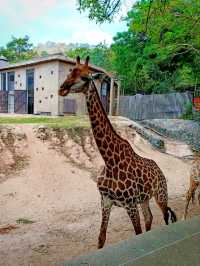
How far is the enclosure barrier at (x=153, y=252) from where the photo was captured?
6.61 feet

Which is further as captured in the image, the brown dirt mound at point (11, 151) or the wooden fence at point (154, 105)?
the wooden fence at point (154, 105)

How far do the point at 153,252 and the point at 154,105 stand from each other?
1802 centimetres

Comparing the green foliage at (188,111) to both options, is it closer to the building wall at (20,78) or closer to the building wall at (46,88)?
the building wall at (46,88)

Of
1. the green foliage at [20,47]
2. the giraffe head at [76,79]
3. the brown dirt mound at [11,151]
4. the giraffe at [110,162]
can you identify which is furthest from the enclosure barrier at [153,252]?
the green foliage at [20,47]

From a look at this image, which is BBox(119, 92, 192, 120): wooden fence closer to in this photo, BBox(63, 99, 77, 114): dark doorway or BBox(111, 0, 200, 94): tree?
BBox(111, 0, 200, 94): tree

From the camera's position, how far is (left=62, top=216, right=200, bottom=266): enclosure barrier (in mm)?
2016

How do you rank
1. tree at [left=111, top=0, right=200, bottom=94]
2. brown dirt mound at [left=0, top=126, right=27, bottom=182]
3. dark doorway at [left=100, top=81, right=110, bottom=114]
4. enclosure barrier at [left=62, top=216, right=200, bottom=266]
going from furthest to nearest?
dark doorway at [left=100, top=81, right=110, bottom=114]
tree at [left=111, top=0, right=200, bottom=94]
brown dirt mound at [left=0, top=126, right=27, bottom=182]
enclosure barrier at [left=62, top=216, right=200, bottom=266]

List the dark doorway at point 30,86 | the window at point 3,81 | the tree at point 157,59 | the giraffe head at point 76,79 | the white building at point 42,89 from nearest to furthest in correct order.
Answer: the giraffe head at point 76,79
the tree at point 157,59
the white building at point 42,89
the dark doorway at point 30,86
the window at point 3,81

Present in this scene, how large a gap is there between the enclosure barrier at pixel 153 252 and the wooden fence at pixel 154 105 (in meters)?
16.6

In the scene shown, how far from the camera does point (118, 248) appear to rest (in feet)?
7.32

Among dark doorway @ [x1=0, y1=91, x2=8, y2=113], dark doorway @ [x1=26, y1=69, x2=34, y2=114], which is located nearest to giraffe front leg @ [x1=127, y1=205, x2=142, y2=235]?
dark doorway @ [x1=26, y1=69, x2=34, y2=114]

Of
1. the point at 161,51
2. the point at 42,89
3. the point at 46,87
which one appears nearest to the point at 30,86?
the point at 42,89

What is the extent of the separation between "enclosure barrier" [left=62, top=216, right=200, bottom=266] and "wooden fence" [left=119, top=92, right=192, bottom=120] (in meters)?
16.6

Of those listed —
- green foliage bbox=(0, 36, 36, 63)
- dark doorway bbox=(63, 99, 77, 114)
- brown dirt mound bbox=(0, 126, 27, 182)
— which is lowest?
brown dirt mound bbox=(0, 126, 27, 182)
